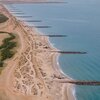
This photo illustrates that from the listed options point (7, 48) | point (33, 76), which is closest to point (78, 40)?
point (7, 48)

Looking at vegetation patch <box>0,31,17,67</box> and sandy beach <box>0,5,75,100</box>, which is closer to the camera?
sandy beach <box>0,5,75,100</box>

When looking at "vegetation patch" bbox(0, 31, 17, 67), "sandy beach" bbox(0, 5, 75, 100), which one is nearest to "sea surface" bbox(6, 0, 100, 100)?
"sandy beach" bbox(0, 5, 75, 100)

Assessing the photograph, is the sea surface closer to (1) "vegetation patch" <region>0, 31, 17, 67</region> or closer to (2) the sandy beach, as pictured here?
(2) the sandy beach

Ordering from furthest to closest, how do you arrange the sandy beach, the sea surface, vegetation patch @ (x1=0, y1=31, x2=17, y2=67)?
vegetation patch @ (x1=0, y1=31, x2=17, y2=67) → the sea surface → the sandy beach

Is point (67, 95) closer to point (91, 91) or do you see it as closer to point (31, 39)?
point (91, 91)

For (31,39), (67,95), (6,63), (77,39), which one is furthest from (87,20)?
(67,95)

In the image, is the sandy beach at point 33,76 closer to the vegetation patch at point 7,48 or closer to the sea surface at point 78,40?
the vegetation patch at point 7,48

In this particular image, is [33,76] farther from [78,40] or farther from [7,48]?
[78,40]
